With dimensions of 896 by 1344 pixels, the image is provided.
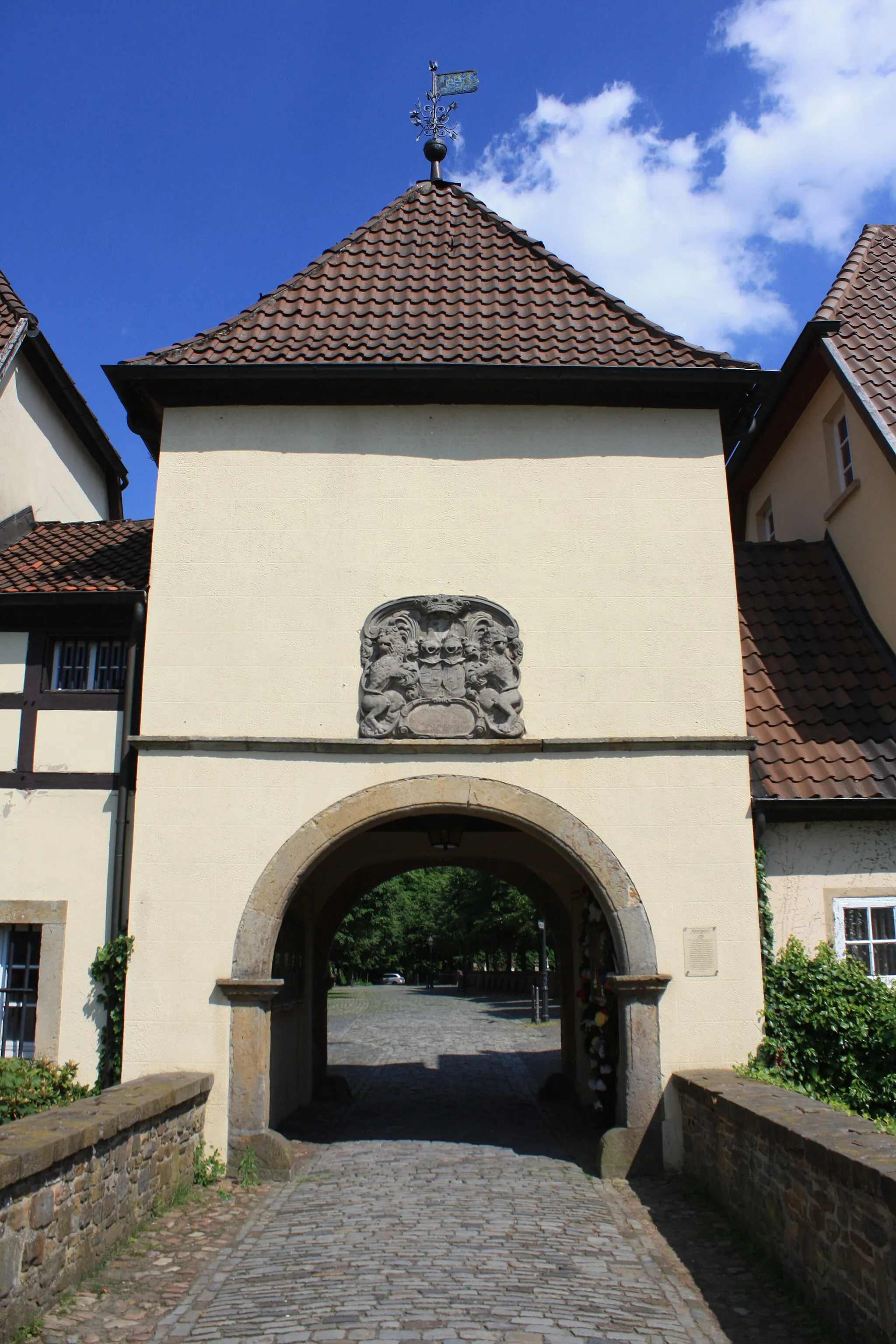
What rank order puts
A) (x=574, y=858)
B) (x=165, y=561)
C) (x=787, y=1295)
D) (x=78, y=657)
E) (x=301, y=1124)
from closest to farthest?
(x=787, y=1295)
(x=574, y=858)
(x=165, y=561)
(x=78, y=657)
(x=301, y=1124)

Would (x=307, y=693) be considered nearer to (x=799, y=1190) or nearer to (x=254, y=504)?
(x=254, y=504)

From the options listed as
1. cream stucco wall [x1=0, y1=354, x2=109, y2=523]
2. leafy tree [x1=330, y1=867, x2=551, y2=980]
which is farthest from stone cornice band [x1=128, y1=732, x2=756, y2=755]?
leafy tree [x1=330, y1=867, x2=551, y2=980]

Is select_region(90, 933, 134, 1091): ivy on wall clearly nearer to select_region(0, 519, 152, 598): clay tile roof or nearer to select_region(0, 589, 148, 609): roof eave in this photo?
select_region(0, 589, 148, 609): roof eave

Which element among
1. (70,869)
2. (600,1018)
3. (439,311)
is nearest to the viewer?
(70,869)

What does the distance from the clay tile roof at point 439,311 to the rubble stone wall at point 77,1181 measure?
6439 mm

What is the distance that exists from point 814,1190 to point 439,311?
27.7 feet

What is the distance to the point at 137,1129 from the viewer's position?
6.72 metres

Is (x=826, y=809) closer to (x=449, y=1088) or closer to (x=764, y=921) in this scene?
(x=764, y=921)

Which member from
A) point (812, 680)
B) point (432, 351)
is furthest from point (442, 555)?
point (812, 680)

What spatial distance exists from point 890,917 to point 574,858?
2.84 meters

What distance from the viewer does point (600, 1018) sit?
10.0 m

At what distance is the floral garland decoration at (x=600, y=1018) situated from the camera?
1000 centimetres

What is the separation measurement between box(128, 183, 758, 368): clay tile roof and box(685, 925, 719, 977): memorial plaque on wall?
510cm

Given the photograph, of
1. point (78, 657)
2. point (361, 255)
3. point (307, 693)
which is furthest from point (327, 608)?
point (361, 255)
